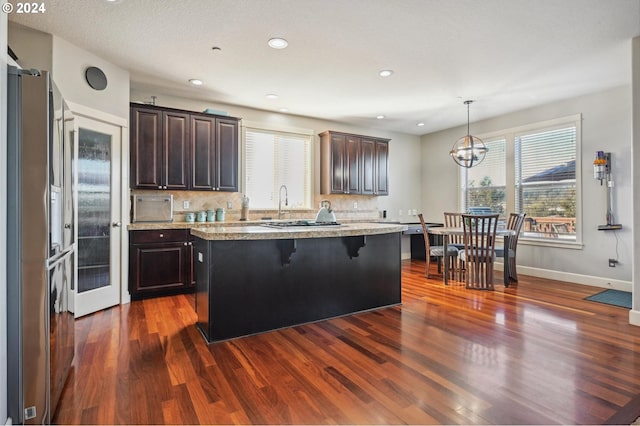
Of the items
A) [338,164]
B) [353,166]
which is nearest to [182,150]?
[338,164]

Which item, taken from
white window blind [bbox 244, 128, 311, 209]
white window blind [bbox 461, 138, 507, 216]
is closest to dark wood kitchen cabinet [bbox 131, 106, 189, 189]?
white window blind [bbox 244, 128, 311, 209]

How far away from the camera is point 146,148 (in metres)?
4.30

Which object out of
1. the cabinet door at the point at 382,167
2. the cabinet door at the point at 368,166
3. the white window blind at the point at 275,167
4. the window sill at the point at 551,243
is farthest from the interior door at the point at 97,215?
the window sill at the point at 551,243

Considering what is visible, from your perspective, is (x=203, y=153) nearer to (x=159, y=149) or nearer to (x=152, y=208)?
(x=159, y=149)

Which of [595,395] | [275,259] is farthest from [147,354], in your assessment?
[595,395]

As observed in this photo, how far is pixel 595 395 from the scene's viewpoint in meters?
2.00

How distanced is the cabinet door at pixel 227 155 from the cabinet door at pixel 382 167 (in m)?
2.80

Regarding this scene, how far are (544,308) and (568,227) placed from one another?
2087 mm

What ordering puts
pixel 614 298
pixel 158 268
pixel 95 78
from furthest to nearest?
pixel 158 268
pixel 614 298
pixel 95 78

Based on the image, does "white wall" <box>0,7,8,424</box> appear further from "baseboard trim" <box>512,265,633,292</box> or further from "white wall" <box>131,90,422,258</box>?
"baseboard trim" <box>512,265,633,292</box>

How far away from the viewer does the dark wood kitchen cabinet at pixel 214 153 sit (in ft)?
15.3

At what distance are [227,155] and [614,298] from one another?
5333 mm

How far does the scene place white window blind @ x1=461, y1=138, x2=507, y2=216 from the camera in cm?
604
